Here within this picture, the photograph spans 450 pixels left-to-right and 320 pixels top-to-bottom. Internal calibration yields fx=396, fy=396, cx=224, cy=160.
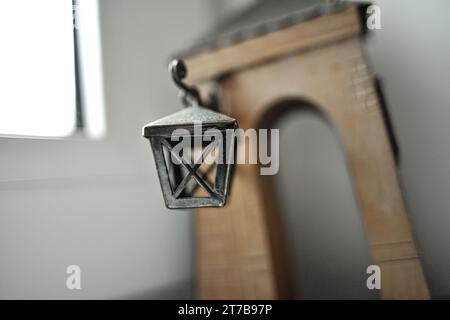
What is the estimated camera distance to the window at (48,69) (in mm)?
875

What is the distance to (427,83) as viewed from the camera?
3.27 feet

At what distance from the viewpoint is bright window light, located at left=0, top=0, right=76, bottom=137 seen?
0.87m

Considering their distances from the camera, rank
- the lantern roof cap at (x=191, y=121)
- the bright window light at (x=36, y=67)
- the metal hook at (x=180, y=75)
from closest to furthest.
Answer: the lantern roof cap at (x=191, y=121) → the metal hook at (x=180, y=75) → the bright window light at (x=36, y=67)

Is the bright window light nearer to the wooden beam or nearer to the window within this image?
the window

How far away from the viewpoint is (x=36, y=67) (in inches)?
37.0

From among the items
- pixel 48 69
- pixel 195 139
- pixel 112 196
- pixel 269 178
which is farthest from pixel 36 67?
pixel 269 178

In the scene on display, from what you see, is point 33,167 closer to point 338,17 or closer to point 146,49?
point 146,49

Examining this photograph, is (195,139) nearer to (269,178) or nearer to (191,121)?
(191,121)

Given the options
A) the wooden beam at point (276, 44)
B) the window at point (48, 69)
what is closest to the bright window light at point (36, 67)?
the window at point (48, 69)

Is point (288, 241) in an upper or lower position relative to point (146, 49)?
lower

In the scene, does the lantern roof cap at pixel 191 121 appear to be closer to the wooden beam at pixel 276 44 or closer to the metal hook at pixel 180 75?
the metal hook at pixel 180 75
